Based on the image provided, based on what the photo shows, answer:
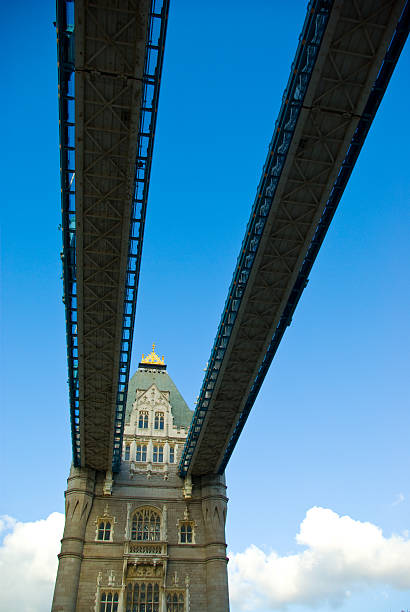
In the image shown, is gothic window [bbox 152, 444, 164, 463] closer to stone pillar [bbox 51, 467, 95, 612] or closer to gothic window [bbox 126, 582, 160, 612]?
stone pillar [bbox 51, 467, 95, 612]

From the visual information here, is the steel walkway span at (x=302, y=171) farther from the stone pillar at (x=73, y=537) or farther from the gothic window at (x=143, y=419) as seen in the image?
the stone pillar at (x=73, y=537)

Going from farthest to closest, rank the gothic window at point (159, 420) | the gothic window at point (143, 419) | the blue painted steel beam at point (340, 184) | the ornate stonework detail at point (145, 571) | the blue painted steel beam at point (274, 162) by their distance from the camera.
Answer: the gothic window at point (159, 420), the gothic window at point (143, 419), the ornate stonework detail at point (145, 571), the blue painted steel beam at point (340, 184), the blue painted steel beam at point (274, 162)

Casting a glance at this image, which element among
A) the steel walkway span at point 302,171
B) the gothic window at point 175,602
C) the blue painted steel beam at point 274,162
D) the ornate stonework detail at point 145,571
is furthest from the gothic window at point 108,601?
the blue painted steel beam at point 274,162

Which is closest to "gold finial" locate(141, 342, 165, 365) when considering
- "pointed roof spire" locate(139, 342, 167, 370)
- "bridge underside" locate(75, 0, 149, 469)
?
"pointed roof spire" locate(139, 342, 167, 370)

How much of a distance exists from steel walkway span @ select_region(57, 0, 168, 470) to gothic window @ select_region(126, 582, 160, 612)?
19.6 metres

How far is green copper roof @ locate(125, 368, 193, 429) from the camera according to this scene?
60719mm

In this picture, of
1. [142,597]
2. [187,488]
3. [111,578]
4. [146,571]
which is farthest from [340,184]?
[142,597]

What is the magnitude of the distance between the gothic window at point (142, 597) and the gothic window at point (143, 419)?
636 inches

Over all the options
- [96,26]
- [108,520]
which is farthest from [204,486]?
[96,26]

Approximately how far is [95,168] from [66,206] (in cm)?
332

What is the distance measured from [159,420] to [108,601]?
19.1 metres

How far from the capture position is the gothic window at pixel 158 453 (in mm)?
56350

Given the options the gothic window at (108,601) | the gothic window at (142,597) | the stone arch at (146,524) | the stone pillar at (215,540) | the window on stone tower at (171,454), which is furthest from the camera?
the window on stone tower at (171,454)

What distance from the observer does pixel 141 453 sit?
56.5 m
